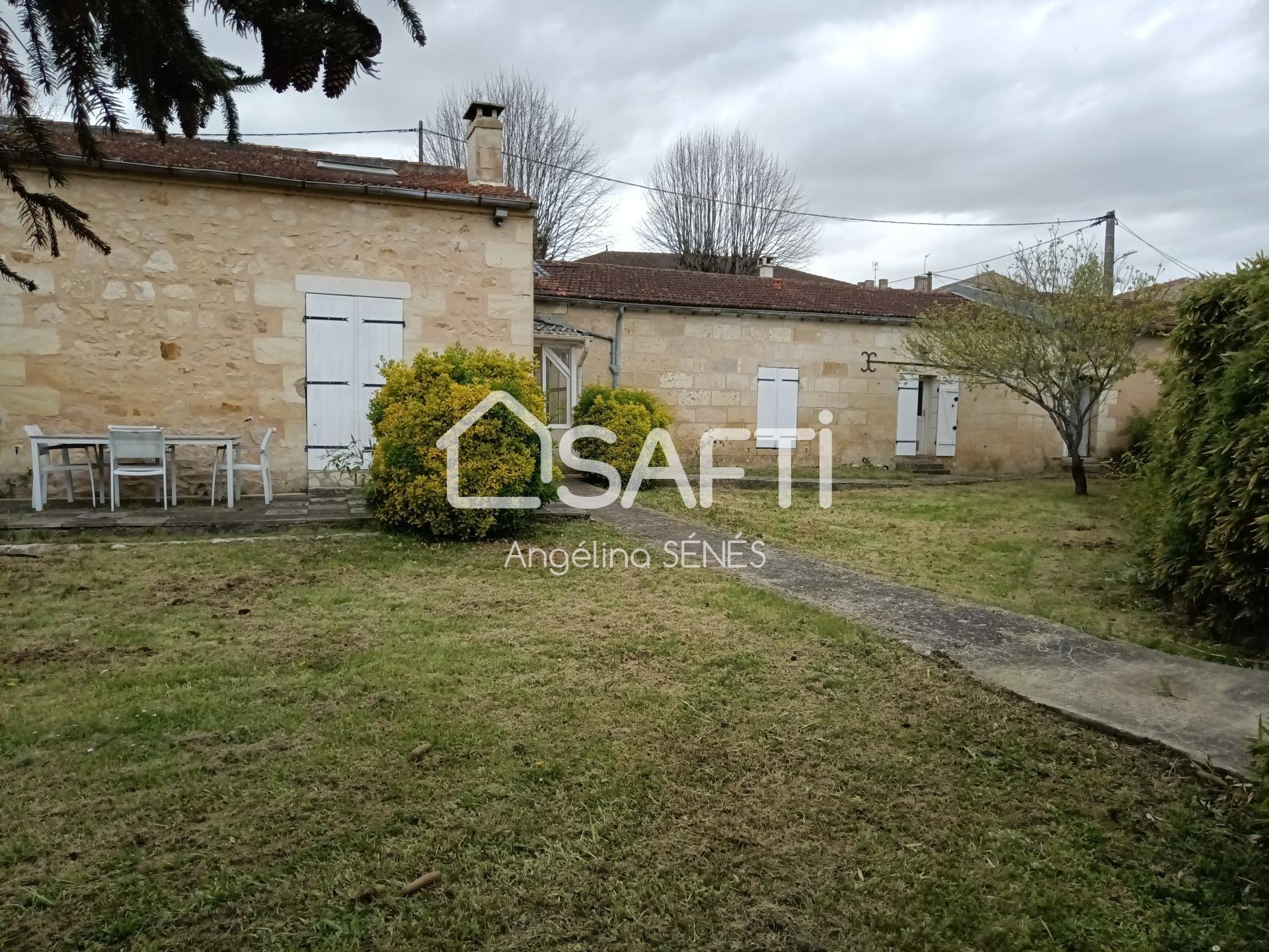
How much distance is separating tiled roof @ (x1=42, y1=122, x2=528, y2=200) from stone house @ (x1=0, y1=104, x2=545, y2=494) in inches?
1.7

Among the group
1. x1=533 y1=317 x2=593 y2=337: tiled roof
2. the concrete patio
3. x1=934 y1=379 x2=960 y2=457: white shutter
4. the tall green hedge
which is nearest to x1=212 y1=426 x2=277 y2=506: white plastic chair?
the concrete patio

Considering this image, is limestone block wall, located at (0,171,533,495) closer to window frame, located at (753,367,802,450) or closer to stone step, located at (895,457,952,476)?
window frame, located at (753,367,802,450)

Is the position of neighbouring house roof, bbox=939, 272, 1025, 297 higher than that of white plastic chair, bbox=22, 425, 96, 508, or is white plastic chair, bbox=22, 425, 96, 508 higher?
neighbouring house roof, bbox=939, 272, 1025, 297

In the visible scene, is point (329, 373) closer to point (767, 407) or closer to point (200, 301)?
point (200, 301)

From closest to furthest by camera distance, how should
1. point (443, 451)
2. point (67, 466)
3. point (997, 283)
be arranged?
point (443, 451), point (67, 466), point (997, 283)

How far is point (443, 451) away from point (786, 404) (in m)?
9.70

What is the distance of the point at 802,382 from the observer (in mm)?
14781

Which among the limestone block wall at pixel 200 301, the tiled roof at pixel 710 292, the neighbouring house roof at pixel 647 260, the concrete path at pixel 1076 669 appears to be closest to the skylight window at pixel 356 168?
the limestone block wall at pixel 200 301

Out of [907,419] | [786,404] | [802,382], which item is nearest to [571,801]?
[786,404]

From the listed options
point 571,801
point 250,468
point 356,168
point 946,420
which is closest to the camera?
point 571,801

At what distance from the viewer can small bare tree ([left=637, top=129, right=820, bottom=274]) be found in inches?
933

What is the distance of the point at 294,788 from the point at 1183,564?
4812 mm

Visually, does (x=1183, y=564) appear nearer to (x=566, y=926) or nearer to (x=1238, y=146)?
(x=566, y=926)

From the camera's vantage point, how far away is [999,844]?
7.06 ft
